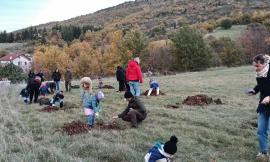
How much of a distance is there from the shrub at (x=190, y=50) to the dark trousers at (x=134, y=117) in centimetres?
6483

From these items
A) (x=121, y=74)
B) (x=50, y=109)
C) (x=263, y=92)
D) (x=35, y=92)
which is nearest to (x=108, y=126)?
(x=263, y=92)

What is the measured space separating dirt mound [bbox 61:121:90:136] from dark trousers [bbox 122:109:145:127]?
1.49m

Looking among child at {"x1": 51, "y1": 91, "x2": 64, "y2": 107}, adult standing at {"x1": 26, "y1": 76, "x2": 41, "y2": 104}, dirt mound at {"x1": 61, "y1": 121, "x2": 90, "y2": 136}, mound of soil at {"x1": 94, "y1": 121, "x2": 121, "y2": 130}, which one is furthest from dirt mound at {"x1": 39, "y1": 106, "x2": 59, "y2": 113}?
dirt mound at {"x1": 61, "y1": 121, "x2": 90, "y2": 136}

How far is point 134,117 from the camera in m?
13.9

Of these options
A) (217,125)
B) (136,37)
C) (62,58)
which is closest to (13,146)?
(217,125)

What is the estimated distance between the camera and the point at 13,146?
10859mm

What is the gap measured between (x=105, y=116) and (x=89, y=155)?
19.8 feet

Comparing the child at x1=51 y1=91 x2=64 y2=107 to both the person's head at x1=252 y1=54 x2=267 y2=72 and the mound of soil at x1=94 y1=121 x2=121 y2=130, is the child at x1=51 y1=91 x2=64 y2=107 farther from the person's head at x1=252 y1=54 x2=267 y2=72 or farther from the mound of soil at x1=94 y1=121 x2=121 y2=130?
the person's head at x1=252 y1=54 x2=267 y2=72

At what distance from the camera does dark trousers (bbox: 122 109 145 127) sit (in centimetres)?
1377

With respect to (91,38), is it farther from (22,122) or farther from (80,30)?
(22,122)

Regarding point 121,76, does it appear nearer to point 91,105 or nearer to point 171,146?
point 91,105

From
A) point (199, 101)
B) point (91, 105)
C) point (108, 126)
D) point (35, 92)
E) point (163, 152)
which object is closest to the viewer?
point (163, 152)

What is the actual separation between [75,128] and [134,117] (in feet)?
6.79

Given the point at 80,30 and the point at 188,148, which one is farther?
the point at 80,30
